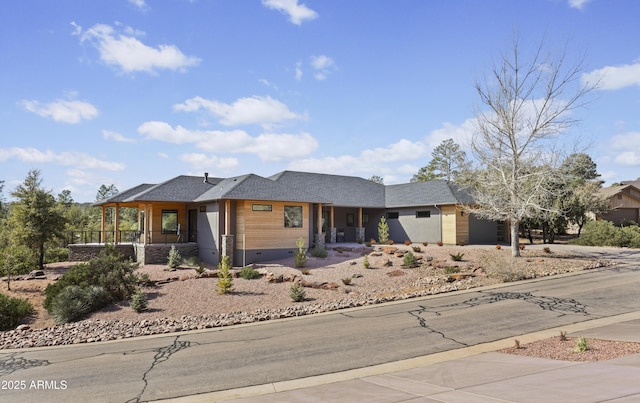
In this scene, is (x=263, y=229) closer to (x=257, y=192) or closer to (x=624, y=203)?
(x=257, y=192)

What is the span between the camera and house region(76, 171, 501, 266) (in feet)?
72.4

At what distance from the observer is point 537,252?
23.2 meters

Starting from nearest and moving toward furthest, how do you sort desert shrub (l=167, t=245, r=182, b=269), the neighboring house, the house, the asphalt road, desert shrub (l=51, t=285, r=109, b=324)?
the asphalt road → desert shrub (l=51, t=285, r=109, b=324) → desert shrub (l=167, t=245, r=182, b=269) → the house → the neighboring house

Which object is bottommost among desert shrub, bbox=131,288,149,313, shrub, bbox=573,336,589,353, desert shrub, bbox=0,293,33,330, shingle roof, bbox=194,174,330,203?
desert shrub, bbox=0,293,33,330

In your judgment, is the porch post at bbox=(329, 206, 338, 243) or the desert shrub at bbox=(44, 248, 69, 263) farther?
the porch post at bbox=(329, 206, 338, 243)

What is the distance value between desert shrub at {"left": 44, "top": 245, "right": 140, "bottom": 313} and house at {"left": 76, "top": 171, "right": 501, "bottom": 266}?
6.23 meters

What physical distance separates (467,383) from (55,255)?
27651mm

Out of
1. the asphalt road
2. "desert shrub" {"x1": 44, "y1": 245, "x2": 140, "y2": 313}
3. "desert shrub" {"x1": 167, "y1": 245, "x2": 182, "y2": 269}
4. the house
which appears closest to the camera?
the asphalt road

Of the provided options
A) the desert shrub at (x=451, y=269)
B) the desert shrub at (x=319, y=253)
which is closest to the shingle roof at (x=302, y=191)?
the desert shrub at (x=319, y=253)

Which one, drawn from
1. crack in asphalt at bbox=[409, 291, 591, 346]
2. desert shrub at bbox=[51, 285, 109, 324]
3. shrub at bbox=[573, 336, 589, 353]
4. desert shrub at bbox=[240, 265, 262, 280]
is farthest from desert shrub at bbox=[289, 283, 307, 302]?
shrub at bbox=[573, 336, 589, 353]

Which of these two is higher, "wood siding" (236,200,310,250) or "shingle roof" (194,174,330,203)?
"shingle roof" (194,174,330,203)

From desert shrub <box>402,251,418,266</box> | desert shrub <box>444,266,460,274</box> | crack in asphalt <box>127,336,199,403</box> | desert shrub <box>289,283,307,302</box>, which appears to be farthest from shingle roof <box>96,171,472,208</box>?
crack in asphalt <box>127,336,199,403</box>

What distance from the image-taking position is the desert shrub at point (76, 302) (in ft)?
43.7

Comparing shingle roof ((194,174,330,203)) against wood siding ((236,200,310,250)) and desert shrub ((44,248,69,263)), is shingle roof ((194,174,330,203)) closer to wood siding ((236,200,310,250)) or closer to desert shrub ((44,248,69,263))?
wood siding ((236,200,310,250))
